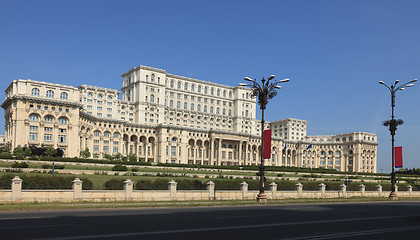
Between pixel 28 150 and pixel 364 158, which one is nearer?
pixel 28 150

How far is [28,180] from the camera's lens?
97.8 ft

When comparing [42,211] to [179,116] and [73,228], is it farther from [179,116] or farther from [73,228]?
[179,116]

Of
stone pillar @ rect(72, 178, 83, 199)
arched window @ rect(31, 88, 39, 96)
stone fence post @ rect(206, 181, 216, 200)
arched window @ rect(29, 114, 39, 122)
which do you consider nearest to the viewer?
stone pillar @ rect(72, 178, 83, 199)

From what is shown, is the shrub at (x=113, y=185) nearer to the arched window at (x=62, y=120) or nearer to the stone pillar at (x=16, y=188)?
the stone pillar at (x=16, y=188)

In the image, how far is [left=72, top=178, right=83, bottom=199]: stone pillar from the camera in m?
30.9

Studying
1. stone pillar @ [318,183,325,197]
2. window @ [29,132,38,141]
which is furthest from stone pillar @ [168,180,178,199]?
window @ [29,132,38,141]

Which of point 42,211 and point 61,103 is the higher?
point 61,103

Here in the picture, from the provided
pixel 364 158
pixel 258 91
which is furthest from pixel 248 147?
pixel 258 91

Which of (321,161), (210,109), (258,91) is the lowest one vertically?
(321,161)

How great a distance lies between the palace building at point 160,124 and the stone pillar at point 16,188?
73.5 m

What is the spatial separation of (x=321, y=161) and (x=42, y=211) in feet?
594

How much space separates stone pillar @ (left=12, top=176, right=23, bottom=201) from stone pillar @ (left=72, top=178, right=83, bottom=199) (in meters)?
3.91

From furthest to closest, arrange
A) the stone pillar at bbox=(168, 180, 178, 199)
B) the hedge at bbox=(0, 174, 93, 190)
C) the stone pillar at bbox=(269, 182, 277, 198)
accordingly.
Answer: the stone pillar at bbox=(269, 182, 277, 198) → the stone pillar at bbox=(168, 180, 178, 199) → the hedge at bbox=(0, 174, 93, 190)

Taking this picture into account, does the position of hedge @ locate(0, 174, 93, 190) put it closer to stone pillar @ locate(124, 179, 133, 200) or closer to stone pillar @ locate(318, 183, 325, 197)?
stone pillar @ locate(124, 179, 133, 200)
